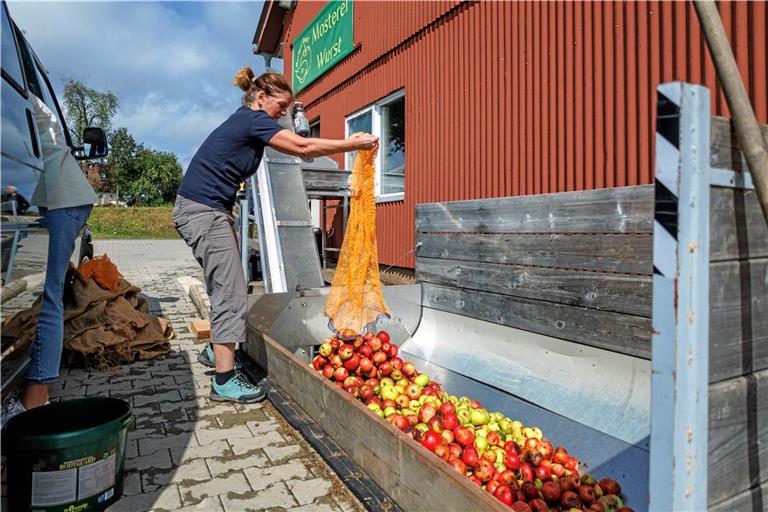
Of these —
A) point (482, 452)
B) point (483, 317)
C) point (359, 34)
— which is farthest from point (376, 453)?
point (359, 34)

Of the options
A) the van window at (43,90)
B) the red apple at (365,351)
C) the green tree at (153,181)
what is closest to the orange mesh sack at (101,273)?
the van window at (43,90)

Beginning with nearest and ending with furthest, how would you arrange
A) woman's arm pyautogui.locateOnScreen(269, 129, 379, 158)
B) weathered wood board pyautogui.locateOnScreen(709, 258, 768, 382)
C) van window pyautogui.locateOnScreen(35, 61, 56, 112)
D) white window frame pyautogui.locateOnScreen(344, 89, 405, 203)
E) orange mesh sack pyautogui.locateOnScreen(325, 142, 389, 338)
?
weathered wood board pyautogui.locateOnScreen(709, 258, 768, 382), van window pyautogui.locateOnScreen(35, 61, 56, 112), woman's arm pyautogui.locateOnScreen(269, 129, 379, 158), orange mesh sack pyautogui.locateOnScreen(325, 142, 389, 338), white window frame pyautogui.locateOnScreen(344, 89, 405, 203)

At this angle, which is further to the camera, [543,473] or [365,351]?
[365,351]

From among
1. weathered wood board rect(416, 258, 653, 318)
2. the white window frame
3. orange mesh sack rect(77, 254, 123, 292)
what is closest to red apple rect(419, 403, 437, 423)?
weathered wood board rect(416, 258, 653, 318)

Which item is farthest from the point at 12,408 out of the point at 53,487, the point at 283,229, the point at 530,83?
the point at 530,83

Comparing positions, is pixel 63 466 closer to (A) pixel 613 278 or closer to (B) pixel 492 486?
(B) pixel 492 486

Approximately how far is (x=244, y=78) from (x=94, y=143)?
1617mm

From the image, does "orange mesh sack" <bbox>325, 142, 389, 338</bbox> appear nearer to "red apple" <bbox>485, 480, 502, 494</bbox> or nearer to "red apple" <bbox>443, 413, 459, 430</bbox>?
"red apple" <bbox>443, 413, 459, 430</bbox>

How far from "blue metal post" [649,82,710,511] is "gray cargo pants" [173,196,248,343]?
2.97 m

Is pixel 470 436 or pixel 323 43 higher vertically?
pixel 323 43

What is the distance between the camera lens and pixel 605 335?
3400mm

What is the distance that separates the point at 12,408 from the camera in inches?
105

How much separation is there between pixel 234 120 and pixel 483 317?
8.34ft

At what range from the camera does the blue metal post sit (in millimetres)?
1298
